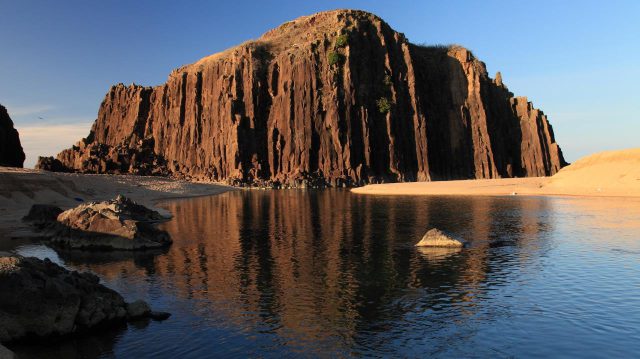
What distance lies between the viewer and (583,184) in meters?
78.3

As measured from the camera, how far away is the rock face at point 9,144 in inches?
4604

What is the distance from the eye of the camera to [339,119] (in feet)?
448

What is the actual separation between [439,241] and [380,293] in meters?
11.6

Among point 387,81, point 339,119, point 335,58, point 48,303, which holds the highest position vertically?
point 335,58

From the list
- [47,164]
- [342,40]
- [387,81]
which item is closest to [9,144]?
[47,164]

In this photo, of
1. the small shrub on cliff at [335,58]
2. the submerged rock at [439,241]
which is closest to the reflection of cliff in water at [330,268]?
the submerged rock at [439,241]

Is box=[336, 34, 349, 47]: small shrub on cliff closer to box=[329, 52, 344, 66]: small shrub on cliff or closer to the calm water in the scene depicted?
box=[329, 52, 344, 66]: small shrub on cliff

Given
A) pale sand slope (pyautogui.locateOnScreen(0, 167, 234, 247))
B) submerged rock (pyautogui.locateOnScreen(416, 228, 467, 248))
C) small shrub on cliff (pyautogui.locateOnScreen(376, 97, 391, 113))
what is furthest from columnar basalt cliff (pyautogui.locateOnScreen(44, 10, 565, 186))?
submerged rock (pyautogui.locateOnScreen(416, 228, 467, 248))

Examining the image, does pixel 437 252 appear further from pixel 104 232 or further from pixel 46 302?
pixel 104 232

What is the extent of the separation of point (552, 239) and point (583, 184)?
5204 cm

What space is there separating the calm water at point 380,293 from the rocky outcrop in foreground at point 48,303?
0.83 metres

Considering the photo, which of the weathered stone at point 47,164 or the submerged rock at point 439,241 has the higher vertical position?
the weathered stone at point 47,164

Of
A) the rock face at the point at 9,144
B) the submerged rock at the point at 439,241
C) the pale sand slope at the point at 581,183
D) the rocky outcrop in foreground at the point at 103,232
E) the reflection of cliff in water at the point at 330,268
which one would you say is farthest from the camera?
the rock face at the point at 9,144

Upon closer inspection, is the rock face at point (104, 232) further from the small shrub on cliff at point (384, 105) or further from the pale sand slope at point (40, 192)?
the small shrub on cliff at point (384, 105)
